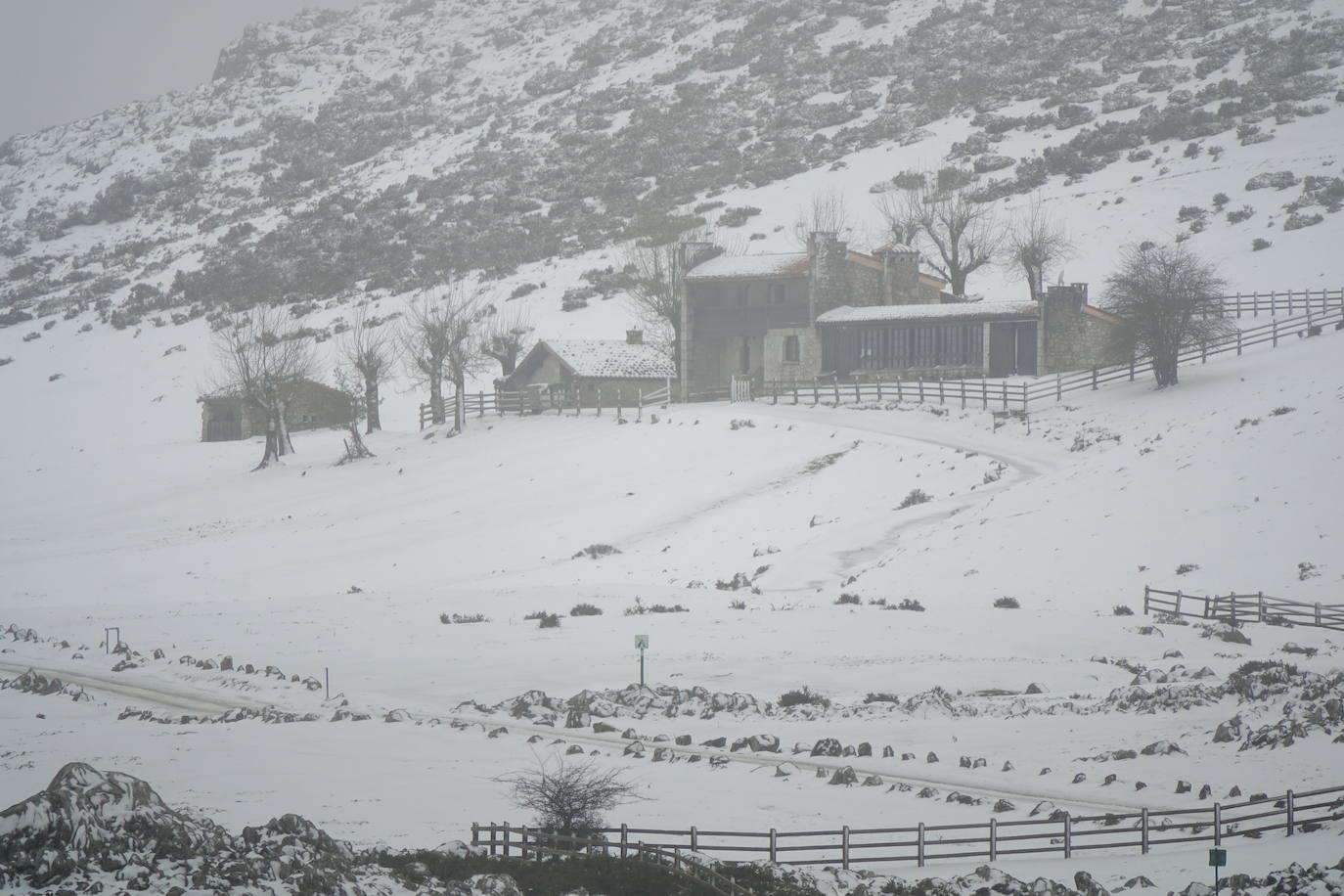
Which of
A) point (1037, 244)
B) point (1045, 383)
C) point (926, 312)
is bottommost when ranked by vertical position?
point (1045, 383)

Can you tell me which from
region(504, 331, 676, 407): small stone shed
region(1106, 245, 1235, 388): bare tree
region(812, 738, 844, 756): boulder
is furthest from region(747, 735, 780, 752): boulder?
region(504, 331, 676, 407): small stone shed

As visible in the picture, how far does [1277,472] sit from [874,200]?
61.1 meters

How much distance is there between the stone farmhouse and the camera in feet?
209

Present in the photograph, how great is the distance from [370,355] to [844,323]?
2329 cm

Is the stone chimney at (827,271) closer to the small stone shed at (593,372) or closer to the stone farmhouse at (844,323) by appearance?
the stone farmhouse at (844,323)

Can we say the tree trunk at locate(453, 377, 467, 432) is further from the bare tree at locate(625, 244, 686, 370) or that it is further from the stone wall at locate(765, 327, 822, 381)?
the stone wall at locate(765, 327, 822, 381)

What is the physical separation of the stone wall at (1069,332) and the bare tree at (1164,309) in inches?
202

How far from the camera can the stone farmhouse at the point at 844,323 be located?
209 ft

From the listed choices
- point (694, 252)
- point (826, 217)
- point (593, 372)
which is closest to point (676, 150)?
point (826, 217)

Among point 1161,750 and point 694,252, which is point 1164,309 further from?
point 1161,750

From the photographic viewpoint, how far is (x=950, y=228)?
75312 mm

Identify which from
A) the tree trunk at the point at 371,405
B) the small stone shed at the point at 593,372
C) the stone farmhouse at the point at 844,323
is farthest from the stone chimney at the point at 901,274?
the tree trunk at the point at 371,405

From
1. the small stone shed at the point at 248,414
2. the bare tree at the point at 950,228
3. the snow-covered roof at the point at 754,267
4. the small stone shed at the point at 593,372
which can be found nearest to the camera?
the snow-covered roof at the point at 754,267

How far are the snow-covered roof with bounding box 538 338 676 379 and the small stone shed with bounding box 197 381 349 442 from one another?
13929 millimetres
